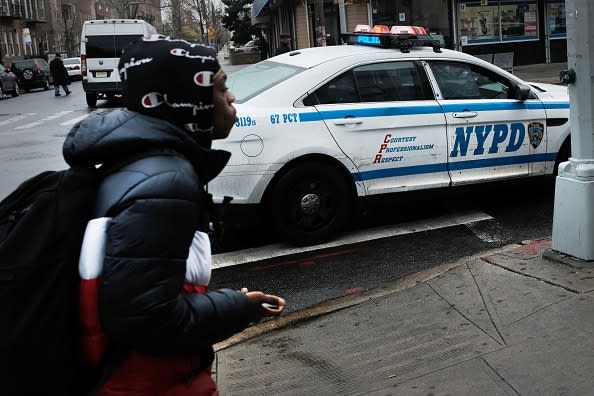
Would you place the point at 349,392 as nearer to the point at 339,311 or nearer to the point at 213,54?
the point at 339,311

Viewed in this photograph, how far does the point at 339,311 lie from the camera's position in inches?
176

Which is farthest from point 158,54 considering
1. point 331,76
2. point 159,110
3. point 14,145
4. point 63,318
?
point 14,145

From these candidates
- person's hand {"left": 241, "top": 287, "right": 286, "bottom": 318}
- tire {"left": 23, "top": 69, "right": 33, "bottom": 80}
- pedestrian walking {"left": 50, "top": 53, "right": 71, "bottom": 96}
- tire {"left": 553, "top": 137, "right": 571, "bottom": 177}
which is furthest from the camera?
tire {"left": 23, "top": 69, "right": 33, "bottom": 80}

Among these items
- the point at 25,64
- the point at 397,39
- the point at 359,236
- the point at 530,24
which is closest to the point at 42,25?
the point at 25,64

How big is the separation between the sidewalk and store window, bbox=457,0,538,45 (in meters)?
19.6

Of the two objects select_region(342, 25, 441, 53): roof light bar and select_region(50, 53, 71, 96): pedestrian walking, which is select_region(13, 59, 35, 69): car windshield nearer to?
select_region(50, 53, 71, 96): pedestrian walking

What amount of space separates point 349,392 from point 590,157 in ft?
8.26

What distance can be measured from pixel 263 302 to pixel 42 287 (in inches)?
26.1

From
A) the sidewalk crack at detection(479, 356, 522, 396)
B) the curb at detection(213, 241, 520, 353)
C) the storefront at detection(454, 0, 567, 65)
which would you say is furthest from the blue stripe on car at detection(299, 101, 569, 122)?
the storefront at detection(454, 0, 567, 65)

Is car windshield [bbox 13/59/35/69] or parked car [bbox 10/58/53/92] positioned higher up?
car windshield [bbox 13/59/35/69]

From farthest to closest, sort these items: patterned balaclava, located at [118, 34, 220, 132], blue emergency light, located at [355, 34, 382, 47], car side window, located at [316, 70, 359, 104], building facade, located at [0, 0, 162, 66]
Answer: building facade, located at [0, 0, 162, 66]
blue emergency light, located at [355, 34, 382, 47]
car side window, located at [316, 70, 359, 104]
patterned balaclava, located at [118, 34, 220, 132]

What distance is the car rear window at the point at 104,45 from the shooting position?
21.9 meters

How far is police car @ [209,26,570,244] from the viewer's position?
19.1 ft

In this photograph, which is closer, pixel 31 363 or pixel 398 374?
pixel 31 363
